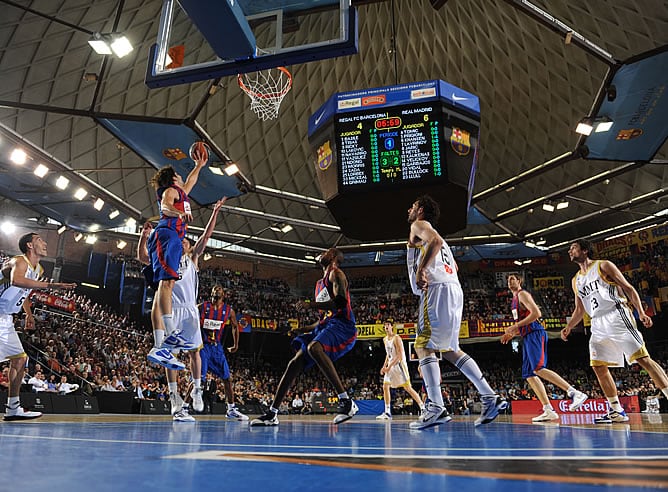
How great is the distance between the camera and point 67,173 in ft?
54.3

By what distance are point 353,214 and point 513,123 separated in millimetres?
11873

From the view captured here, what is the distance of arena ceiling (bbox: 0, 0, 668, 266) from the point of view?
13016 mm

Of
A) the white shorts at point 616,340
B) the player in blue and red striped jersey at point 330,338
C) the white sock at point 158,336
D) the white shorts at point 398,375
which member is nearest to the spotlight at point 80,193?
the white shorts at point 398,375

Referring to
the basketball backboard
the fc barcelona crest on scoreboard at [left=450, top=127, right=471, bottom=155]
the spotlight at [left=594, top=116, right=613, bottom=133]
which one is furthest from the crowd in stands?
the spotlight at [left=594, top=116, right=613, bottom=133]

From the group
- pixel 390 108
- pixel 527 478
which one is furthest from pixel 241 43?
pixel 527 478

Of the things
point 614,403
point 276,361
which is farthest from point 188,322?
point 276,361

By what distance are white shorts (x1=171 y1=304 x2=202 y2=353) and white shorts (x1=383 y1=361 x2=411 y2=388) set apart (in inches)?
236

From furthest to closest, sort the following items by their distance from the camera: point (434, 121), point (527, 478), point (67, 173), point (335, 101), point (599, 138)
A: point (67, 173), point (599, 138), point (335, 101), point (434, 121), point (527, 478)

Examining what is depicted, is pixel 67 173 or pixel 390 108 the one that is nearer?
pixel 390 108

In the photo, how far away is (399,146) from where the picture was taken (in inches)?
400

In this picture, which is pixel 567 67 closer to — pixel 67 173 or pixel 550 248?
pixel 550 248

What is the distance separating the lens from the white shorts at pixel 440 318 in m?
4.57

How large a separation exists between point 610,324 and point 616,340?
0.19 m

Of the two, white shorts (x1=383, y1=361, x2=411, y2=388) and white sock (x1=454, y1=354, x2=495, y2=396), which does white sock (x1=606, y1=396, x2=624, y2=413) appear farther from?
white shorts (x1=383, y1=361, x2=411, y2=388)
